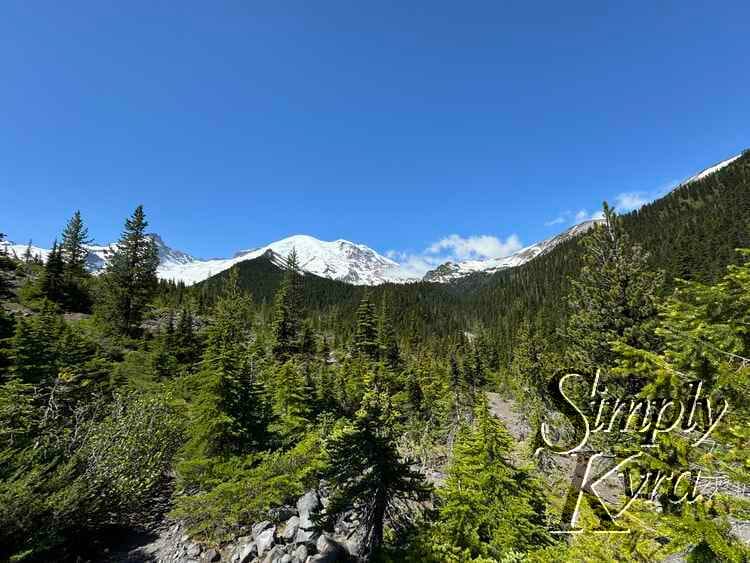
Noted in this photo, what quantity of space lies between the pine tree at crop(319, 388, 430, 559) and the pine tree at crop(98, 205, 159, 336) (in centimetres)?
3664

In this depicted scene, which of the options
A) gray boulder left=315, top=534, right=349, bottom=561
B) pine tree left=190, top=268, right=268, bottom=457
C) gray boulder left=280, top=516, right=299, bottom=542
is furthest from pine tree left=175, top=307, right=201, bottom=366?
gray boulder left=315, top=534, right=349, bottom=561

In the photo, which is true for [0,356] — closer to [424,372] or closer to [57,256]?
[57,256]

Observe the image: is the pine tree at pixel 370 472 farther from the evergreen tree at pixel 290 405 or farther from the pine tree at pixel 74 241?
the pine tree at pixel 74 241

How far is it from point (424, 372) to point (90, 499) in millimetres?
41117

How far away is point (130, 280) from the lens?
39.0 metres

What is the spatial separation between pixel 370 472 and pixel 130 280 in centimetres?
3979

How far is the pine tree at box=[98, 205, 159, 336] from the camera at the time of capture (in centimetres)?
3766

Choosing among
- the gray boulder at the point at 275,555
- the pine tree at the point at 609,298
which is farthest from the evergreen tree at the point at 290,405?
the pine tree at the point at 609,298

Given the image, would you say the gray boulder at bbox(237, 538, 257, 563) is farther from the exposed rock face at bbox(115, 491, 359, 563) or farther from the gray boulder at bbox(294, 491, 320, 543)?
the gray boulder at bbox(294, 491, 320, 543)

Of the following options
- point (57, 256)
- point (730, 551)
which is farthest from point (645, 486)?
point (57, 256)

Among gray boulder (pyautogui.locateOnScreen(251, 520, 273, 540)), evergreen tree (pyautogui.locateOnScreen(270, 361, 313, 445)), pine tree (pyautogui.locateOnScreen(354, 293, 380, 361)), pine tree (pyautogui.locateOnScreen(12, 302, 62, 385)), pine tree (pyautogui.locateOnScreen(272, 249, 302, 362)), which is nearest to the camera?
gray boulder (pyautogui.locateOnScreen(251, 520, 273, 540))

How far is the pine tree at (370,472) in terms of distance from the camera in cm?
1052

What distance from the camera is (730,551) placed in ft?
9.55

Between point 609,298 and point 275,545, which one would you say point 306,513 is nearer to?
point 275,545
